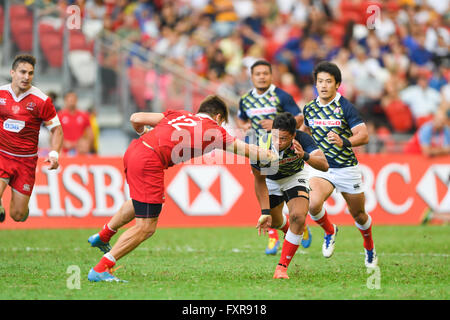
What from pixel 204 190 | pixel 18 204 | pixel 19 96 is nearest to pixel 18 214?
pixel 18 204

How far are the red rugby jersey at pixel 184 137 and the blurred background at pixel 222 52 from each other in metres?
9.15

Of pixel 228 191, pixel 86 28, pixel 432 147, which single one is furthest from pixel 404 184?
pixel 86 28

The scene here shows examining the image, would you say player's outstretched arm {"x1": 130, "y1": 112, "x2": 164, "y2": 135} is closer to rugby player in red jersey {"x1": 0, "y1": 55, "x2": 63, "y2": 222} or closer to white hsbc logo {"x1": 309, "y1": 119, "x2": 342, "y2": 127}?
rugby player in red jersey {"x1": 0, "y1": 55, "x2": 63, "y2": 222}

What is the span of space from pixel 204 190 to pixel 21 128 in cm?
648

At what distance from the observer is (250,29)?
22500 mm

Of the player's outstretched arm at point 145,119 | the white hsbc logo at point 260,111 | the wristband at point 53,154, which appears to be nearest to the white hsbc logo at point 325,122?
the white hsbc logo at point 260,111

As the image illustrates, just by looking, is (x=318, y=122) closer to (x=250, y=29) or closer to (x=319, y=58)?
(x=319, y=58)

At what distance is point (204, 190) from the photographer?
15.9m

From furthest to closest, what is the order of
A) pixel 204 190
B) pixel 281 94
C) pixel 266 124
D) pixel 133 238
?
pixel 204 190 < pixel 281 94 < pixel 266 124 < pixel 133 238

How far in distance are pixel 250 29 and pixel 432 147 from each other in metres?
7.84

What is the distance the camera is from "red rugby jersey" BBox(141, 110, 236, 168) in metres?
7.88

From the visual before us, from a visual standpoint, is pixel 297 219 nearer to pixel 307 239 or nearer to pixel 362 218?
pixel 362 218

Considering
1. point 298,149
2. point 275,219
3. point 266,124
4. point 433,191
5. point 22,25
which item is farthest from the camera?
point 22,25

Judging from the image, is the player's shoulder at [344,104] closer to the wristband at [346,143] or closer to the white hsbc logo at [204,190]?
the wristband at [346,143]
